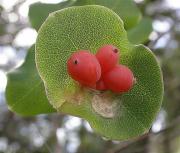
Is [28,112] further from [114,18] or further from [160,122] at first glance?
[160,122]

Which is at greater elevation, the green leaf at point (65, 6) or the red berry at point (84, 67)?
the red berry at point (84, 67)

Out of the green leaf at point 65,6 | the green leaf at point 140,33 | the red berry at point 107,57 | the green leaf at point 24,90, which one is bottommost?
the green leaf at point 140,33

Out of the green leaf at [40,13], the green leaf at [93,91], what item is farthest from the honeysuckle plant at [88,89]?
the green leaf at [40,13]

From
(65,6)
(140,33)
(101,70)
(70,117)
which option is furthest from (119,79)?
(70,117)

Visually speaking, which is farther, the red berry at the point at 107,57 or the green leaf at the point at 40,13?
the green leaf at the point at 40,13

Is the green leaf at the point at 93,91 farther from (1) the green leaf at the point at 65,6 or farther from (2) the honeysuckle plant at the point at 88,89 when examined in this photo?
(1) the green leaf at the point at 65,6

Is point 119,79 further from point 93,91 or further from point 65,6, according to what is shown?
point 65,6

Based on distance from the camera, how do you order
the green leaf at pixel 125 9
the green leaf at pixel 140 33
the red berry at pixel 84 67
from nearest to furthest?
1. the red berry at pixel 84 67
2. the green leaf at pixel 125 9
3. the green leaf at pixel 140 33
